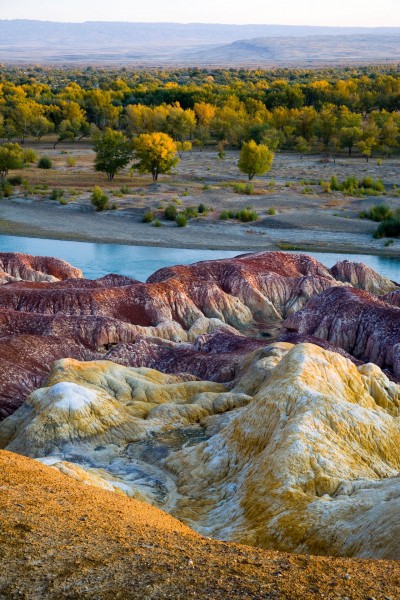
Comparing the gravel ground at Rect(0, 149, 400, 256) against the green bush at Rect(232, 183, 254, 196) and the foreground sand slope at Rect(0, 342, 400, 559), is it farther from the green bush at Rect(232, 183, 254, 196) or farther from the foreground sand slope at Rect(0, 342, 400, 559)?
the foreground sand slope at Rect(0, 342, 400, 559)

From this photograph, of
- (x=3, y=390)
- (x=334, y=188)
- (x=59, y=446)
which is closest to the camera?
(x=59, y=446)

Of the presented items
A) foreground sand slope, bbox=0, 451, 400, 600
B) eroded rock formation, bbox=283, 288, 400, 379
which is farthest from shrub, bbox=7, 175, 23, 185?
Result: foreground sand slope, bbox=0, 451, 400, 600

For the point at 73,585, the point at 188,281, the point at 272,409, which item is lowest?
the point at 188,281

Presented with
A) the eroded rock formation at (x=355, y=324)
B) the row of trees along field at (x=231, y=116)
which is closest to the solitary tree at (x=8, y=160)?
the row of trees along field at (x=231, y=116)

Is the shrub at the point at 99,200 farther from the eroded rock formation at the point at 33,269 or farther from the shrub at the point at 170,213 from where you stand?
the eroded rock formation at the point at 33,269

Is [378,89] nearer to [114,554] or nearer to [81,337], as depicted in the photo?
[81,337]

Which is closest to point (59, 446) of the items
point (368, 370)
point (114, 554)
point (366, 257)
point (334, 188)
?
point (368, 370)
